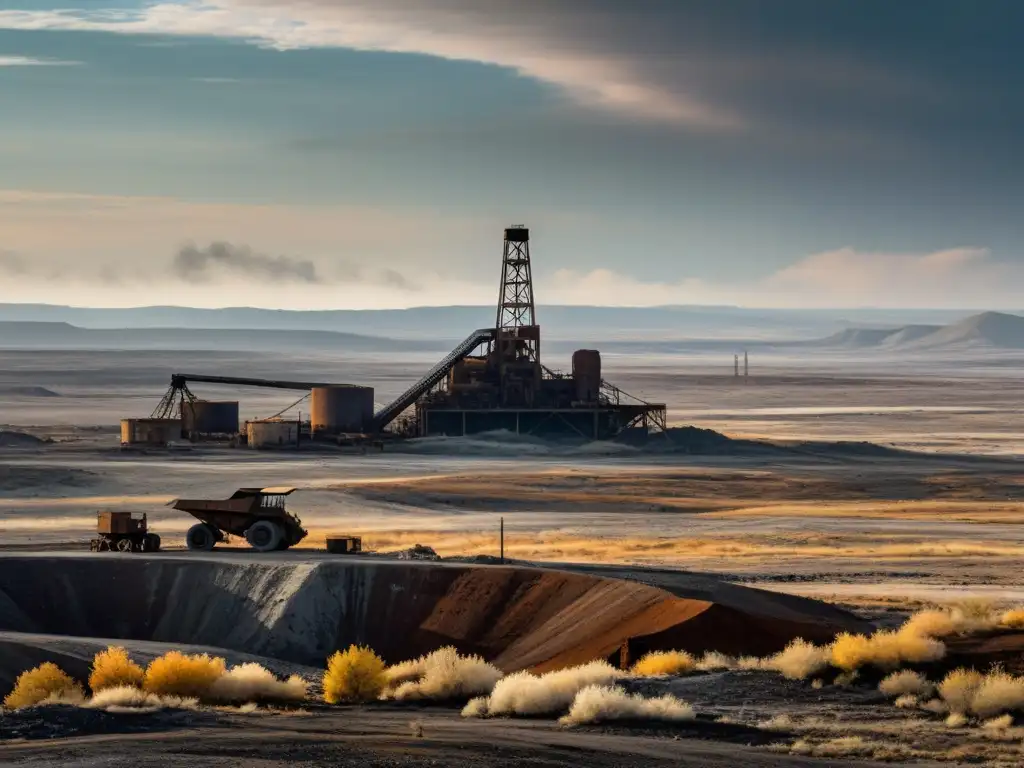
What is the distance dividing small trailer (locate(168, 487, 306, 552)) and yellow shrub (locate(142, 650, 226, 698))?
2098 cm

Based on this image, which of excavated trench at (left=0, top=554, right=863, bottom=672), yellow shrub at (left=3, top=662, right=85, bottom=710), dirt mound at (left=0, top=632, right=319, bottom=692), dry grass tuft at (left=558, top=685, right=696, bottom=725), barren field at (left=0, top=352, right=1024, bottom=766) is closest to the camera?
barren field at (left=0, top=352, right=1024, bottom=766)

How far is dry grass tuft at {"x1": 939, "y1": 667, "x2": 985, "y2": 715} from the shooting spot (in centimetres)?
3366

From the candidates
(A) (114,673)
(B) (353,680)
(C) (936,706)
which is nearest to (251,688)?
(B) (353,680)

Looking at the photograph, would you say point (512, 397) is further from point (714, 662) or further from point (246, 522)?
point (714, 662)

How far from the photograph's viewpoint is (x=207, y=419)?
122062 mm

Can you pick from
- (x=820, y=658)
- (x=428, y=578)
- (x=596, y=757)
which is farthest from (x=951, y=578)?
(x=596, y=757)

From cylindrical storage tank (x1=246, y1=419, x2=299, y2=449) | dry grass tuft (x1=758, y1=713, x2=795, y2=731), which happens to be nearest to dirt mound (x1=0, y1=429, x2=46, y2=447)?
cylindrical storage tank (x1=246, y1=419, x2=299, y2=449)

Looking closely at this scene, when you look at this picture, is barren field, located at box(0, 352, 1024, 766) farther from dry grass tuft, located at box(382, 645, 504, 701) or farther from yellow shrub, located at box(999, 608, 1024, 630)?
yellow shrub, located at box(999, 608, 1024, 630)

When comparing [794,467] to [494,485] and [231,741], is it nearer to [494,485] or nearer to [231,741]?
[494,485]

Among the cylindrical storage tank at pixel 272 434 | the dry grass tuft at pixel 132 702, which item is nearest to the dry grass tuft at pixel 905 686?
the dry grass tuft at pixel 132 702

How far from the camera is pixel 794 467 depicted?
110 meters

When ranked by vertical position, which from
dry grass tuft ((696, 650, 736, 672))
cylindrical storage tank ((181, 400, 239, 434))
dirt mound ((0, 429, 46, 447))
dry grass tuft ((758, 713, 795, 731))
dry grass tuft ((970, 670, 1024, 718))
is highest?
cylindrical storage tank ((181, 400, 239, 434))

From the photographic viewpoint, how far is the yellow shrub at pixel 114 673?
3834cm

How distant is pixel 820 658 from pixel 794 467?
7405cm
